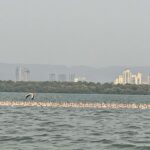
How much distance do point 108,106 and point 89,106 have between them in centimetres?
367

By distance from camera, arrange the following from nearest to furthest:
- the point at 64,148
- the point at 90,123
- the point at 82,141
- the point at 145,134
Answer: the point at 64,148 < the point at 82,141 < the point at 145,134 < the point at 90,123

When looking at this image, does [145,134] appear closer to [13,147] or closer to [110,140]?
[110,140]

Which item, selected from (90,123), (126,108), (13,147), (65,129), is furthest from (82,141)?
(126,108)

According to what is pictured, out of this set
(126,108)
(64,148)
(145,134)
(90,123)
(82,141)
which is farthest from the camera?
(126,108)

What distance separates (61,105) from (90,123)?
43.9m

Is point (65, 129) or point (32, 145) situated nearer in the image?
point (32, 145)

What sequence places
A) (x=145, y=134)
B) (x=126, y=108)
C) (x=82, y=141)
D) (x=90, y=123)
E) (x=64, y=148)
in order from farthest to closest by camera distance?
(x=126, y=108) → (x=90, y=123) → (x=145, y=134) → (x=82, y=141) → (x=64, y=148)

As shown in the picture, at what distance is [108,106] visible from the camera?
345 feet

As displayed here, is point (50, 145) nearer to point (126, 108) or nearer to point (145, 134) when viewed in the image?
point (145, 134)

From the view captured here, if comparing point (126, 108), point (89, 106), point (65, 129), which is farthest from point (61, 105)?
point (65, 129)

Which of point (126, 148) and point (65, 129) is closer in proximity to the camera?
point (126, 148)

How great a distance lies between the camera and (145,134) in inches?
1986

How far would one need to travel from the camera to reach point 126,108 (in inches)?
4092

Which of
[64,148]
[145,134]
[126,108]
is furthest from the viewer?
[126,108]
